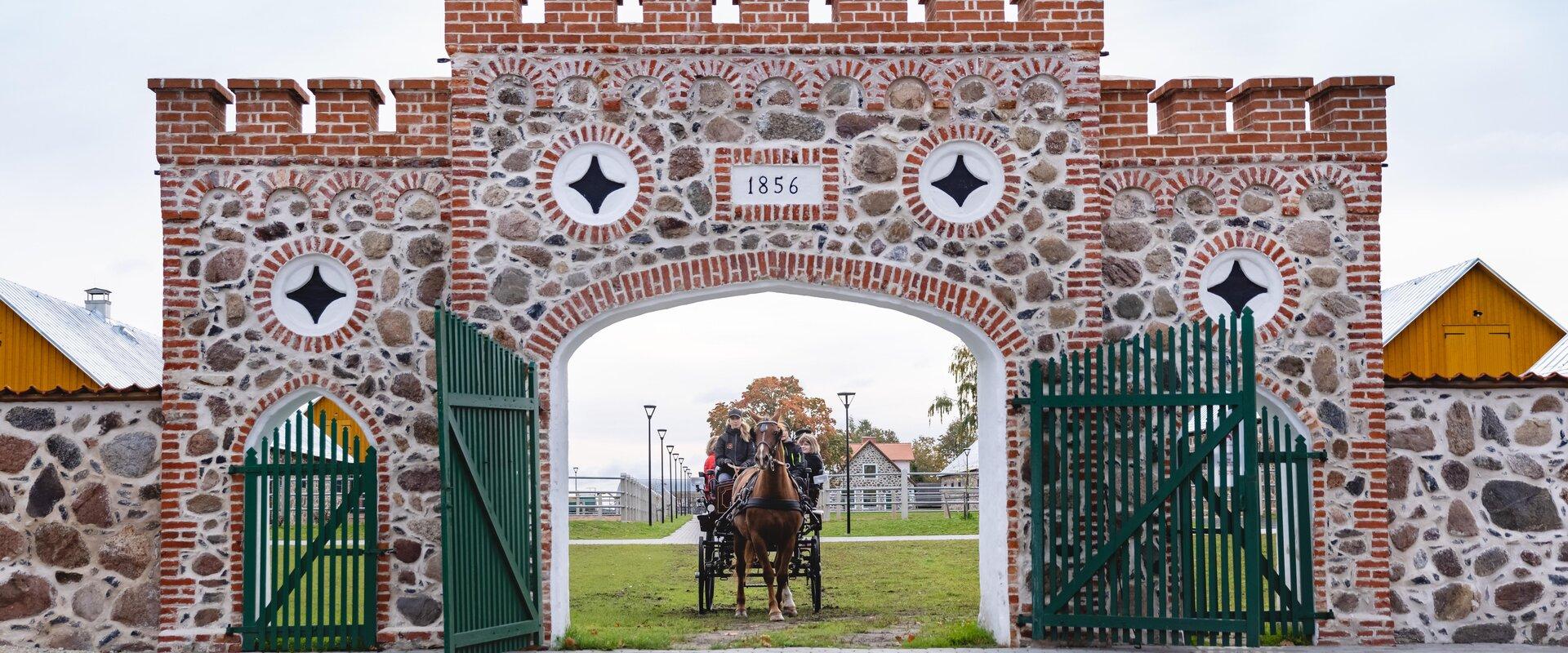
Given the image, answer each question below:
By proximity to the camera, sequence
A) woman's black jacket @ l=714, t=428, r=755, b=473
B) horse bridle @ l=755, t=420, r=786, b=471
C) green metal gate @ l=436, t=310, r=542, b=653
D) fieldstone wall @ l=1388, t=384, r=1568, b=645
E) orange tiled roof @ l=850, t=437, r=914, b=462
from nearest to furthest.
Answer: green metal gate @ l=436, t=310, r=542, b=653
fieldstone wall @ l=1388, t=384, r=1568, b=645
horse bridle @ l=755, t=420, r=786, b=471
woman's black jacket @ l=714, t=428, r=755, b=473
orange tiled roof @ l=850, t=437, r=914, b=462

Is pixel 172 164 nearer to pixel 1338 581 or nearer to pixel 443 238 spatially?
pixel 443 238

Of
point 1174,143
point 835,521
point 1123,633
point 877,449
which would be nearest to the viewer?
point 1123,633

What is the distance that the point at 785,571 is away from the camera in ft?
39.5

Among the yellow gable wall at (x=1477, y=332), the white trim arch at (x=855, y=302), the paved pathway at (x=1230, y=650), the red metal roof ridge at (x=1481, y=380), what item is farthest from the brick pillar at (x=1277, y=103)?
the yellow gable wall at (x=1477, y=332)

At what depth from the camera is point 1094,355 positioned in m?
9.70

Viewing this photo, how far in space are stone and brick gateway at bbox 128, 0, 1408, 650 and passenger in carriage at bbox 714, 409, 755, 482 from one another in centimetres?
342

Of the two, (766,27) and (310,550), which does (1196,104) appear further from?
(310,550)

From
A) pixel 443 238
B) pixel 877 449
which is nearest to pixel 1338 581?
pixel 443 238

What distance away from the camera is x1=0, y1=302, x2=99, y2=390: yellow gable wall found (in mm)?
22234

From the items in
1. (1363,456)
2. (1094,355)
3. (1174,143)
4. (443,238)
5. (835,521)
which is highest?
(1174,143)

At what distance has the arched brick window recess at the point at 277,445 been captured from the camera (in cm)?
954

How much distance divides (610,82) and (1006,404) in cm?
353

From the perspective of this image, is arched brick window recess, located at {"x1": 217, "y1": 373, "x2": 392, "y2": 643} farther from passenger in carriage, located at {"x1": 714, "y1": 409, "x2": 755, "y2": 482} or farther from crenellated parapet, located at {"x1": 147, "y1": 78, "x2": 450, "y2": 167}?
passenger in carriage, located at {"x1": 714, "y1": 409, "x2": 755, "y2": 482}

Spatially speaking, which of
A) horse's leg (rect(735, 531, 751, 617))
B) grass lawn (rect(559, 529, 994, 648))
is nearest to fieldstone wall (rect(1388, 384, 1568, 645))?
grass lawn (rect(559, 529, 994, 648))
